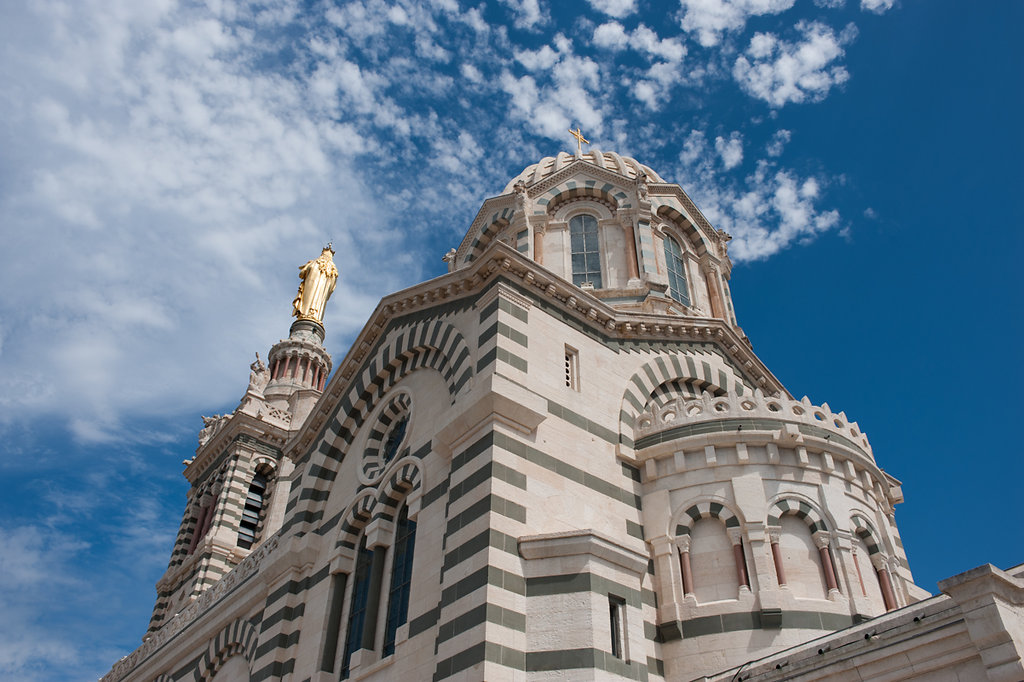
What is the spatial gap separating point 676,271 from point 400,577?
13773mm

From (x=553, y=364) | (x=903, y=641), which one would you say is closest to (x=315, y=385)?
(x=553, y=364)

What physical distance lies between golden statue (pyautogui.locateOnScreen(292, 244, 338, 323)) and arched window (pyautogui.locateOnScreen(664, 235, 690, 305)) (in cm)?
2441

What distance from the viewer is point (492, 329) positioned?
16.6 meters

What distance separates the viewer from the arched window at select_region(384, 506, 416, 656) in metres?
15.8

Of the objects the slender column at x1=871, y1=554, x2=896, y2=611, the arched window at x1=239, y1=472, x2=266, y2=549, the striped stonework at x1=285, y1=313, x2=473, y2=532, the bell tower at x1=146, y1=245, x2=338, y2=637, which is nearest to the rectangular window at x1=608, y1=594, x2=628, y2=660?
the slender column at x1=871, y1=554, x2=896, y2=611

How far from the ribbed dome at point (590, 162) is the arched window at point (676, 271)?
2786 millimetres

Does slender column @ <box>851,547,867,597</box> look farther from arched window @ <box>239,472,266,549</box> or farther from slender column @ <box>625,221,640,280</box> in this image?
arched window @ <box>239,472,266,549</box>

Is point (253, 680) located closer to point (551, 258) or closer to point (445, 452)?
point (445, 452)

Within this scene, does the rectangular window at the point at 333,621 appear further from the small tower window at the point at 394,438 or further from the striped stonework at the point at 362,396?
the small tower window at the point at 394,438

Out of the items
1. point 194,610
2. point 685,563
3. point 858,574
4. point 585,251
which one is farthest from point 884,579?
point 194,610

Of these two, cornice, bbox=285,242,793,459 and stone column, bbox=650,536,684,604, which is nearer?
stone column, bbox=650,536,684,604

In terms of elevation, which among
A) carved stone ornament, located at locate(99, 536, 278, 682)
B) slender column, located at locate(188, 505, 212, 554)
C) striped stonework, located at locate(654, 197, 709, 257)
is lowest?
carved stone ornament, located at locate(99, 536, 278, 682)

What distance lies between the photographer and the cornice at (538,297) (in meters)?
17.8

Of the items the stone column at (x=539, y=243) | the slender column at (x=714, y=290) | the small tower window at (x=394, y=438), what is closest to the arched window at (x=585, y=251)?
the stone column at (x=539, y=243)
